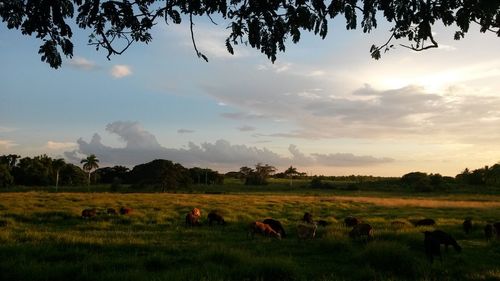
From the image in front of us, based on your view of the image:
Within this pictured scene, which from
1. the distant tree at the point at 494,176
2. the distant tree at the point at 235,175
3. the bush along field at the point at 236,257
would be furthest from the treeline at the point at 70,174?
the bush along field at the point at 236,257

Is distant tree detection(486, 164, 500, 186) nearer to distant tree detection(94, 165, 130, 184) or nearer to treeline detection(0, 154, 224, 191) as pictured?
treeline detection(0, 154, 224, 191)

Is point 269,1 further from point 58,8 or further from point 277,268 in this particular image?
point 277,268

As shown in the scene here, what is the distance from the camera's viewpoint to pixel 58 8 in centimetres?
596

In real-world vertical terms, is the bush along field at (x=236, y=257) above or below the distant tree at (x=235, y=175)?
below

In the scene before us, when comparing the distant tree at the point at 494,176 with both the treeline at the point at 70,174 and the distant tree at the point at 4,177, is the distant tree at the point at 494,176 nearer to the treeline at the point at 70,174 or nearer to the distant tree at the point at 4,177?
the treeline at the point at 70,174

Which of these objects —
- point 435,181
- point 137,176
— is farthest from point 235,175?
point 435,181

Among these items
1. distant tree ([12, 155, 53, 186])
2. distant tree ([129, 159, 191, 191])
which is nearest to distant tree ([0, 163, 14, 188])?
distant tree ([12, 155, 53, 186])

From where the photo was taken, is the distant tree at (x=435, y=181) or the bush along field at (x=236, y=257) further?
the distant tree at (x=435, y=181)

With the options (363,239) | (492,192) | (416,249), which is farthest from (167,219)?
(492,192)

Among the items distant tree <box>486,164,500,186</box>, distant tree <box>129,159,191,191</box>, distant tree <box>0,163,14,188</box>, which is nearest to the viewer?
distant tree <box>0,163,14,188</box>

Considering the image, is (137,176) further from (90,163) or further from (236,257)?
(236,257)

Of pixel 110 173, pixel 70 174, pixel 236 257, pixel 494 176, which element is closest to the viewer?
pixel 236 257

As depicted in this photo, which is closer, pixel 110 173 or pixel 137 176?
pixel 137 176

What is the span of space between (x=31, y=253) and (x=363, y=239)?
1181 centimetres
